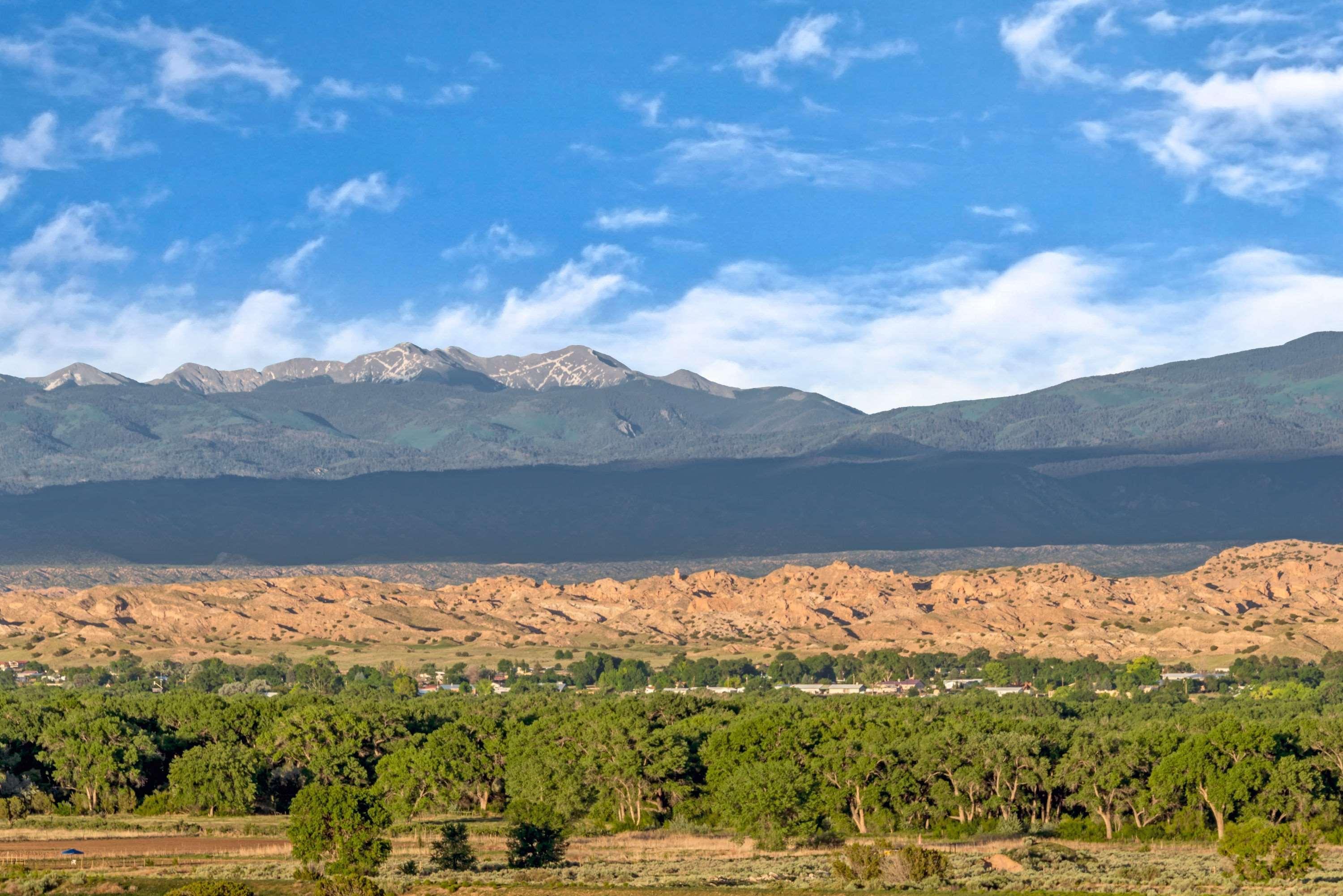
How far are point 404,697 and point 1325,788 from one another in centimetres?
10410

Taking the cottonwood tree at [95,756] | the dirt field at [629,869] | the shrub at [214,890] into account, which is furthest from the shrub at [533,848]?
the cottonwood tree at [95,756]

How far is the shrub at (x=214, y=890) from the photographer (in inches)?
2569

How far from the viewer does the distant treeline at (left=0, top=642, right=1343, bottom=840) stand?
327 ft

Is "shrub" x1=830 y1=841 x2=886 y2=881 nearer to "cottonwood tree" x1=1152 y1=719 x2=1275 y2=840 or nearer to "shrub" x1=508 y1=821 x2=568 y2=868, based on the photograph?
"shrub" x1=508 y1=821 x2=568 y2=868

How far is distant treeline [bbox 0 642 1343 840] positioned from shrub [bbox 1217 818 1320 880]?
58.2 feet

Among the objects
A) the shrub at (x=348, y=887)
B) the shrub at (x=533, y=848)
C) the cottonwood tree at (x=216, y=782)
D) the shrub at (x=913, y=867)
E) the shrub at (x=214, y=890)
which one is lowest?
the shrub at (x=913, y=867)

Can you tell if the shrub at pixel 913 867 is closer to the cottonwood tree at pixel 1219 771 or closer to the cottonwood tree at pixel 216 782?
the cottonwood tree at pixel 1219 771

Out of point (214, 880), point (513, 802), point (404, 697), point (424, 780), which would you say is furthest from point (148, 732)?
point (404, 697)

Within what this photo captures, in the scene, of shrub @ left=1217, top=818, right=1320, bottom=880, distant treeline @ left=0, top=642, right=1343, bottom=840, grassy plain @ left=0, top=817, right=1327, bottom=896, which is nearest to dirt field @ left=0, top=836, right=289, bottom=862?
grassy plain @ left=0, top=817, right=1327, bottom=896

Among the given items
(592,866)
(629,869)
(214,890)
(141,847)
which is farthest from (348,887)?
(141,847)

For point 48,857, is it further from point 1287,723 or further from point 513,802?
point 1287,723

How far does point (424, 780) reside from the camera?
352ft

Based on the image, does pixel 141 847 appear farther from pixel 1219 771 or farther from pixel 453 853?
pixel 1219 771

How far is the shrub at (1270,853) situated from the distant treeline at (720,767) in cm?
1775
